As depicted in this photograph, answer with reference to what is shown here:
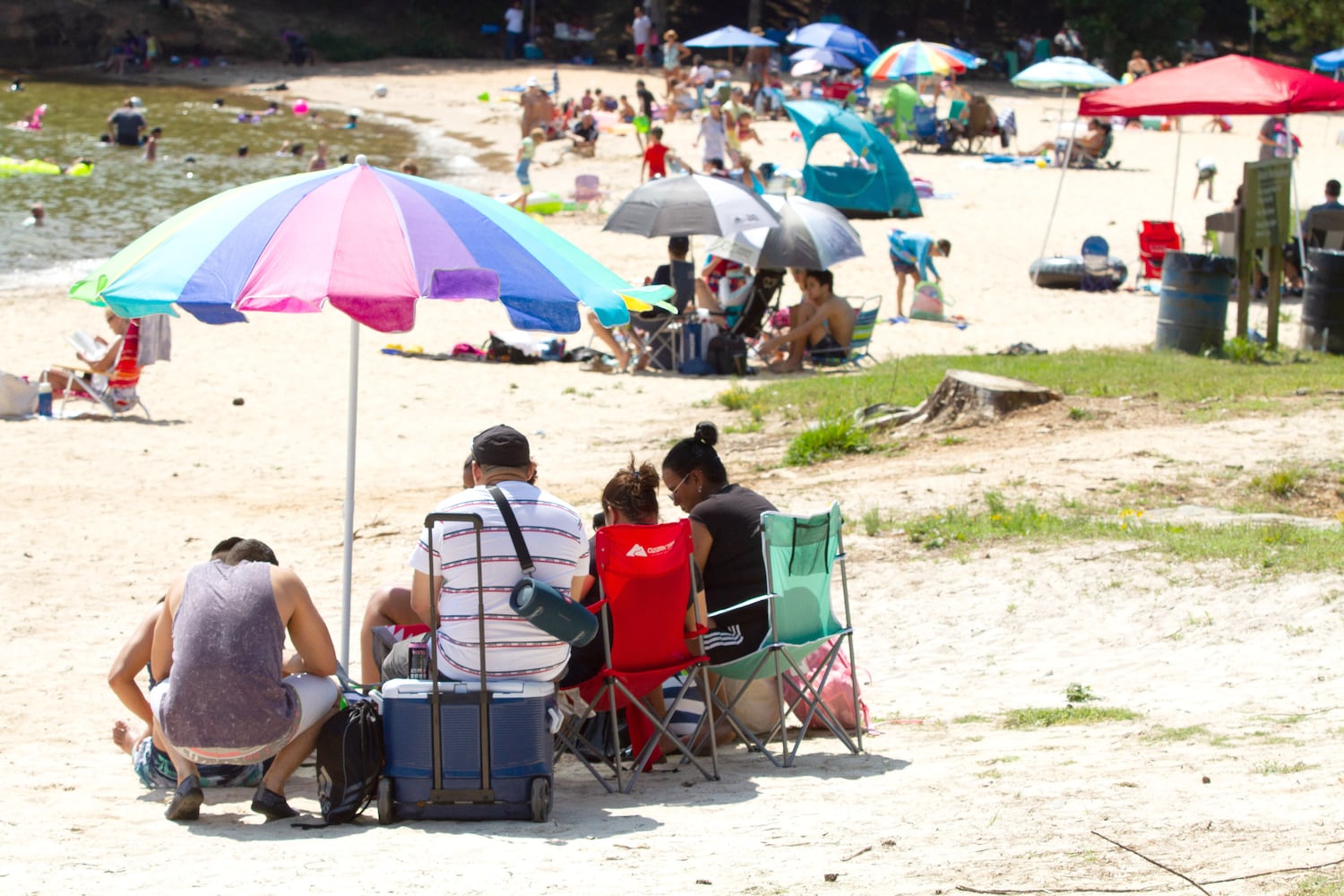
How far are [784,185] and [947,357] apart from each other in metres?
9.25

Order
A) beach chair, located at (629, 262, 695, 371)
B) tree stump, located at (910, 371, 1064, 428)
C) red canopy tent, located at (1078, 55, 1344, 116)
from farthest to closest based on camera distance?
beach chair, located at (629, 262, 695, 371)
red canopy tent, located at (1078, 55, 1344, 116)
tree stump, located at (910, 371, 1064, 428)

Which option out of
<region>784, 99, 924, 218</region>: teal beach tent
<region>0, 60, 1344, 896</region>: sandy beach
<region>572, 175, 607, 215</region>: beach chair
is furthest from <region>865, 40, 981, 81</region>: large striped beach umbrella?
<region>0, 60, 1344, 896</region>: sandy beach

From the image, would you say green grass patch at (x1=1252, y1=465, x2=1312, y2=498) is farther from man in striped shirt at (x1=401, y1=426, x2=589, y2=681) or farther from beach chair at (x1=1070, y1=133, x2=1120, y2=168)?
beach chair at (x1=1070, y1=133, x2=1120, y2=168)

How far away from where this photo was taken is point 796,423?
10883 mm

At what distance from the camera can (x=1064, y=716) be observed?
5480 millimetres

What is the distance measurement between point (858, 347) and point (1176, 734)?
863 cm

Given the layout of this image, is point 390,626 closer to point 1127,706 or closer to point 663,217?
point 1127,706

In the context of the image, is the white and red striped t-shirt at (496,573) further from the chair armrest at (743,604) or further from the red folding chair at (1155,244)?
the red folding chair at (1155,244)

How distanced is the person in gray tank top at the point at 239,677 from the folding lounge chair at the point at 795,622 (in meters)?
1.40

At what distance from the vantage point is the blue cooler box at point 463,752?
174 inches

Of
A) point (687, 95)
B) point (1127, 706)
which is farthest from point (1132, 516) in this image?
point (687, 95)

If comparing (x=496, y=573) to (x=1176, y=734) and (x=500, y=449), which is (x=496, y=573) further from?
(x=1176, y=734)

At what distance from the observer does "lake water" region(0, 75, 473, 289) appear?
21.0 m

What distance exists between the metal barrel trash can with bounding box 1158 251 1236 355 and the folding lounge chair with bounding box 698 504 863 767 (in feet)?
26.1
